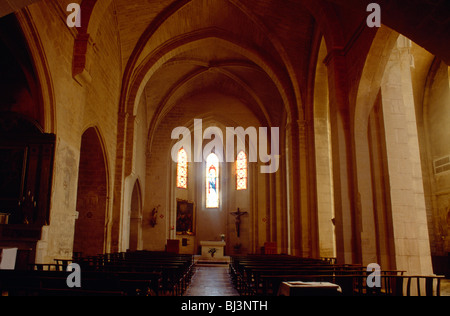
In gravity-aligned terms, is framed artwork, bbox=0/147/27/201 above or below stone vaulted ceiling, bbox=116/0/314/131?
below

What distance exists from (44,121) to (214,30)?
9.55m

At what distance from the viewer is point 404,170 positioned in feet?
27.1

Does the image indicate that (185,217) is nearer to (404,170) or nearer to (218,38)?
(218,38)

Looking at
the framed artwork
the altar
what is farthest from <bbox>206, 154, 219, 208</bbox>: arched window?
the framed artwork

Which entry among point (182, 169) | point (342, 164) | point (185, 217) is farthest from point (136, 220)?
point (342, 164)

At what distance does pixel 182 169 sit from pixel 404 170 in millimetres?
19037

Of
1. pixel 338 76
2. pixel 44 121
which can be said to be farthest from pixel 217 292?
pixel 338 76

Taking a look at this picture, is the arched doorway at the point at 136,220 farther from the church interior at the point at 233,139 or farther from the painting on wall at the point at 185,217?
the painting on wall at the point at 185,217

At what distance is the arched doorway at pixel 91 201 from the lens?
1225 centimetres

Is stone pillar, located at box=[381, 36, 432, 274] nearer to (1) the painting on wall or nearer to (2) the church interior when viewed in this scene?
(2) the church interior

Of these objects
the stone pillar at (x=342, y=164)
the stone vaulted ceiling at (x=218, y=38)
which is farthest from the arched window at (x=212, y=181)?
the stone pillar at (x=342, y=164)

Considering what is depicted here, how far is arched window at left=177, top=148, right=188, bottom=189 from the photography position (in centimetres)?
2553

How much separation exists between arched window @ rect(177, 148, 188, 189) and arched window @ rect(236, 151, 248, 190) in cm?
380
